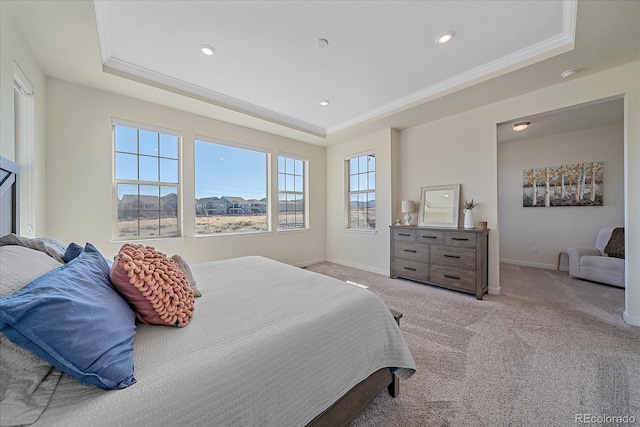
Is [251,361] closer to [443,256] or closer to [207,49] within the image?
[207,49]

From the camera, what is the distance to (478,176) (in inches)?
135

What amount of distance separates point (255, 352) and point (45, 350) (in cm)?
60

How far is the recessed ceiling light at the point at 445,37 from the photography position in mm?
2148

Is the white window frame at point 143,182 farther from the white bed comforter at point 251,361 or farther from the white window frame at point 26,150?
the white bed comforter at point 251,361

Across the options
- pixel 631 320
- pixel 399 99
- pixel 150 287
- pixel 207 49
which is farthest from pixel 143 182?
pixel 631 320

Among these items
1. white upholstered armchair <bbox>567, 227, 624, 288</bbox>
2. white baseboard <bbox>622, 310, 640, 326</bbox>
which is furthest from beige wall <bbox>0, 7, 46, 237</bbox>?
white upholstered armchair <bbox>567, 227, 624, 288</bbox>

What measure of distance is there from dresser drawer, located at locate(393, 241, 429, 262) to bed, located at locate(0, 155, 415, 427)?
2.44 m

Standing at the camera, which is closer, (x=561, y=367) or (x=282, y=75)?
(x=561, y=367)

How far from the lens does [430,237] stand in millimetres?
3590

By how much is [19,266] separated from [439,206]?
427 cm

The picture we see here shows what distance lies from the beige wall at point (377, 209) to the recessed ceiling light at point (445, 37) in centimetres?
197

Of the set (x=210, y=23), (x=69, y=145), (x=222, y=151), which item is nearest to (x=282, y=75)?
(x=210, y=23)

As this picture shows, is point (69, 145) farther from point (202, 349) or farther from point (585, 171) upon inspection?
point (585, 171)

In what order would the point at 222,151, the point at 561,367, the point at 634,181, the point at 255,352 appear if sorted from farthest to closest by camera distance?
the point at 222,151 → the point at 634,181 → the point at 561,367 → the point at 255,352
